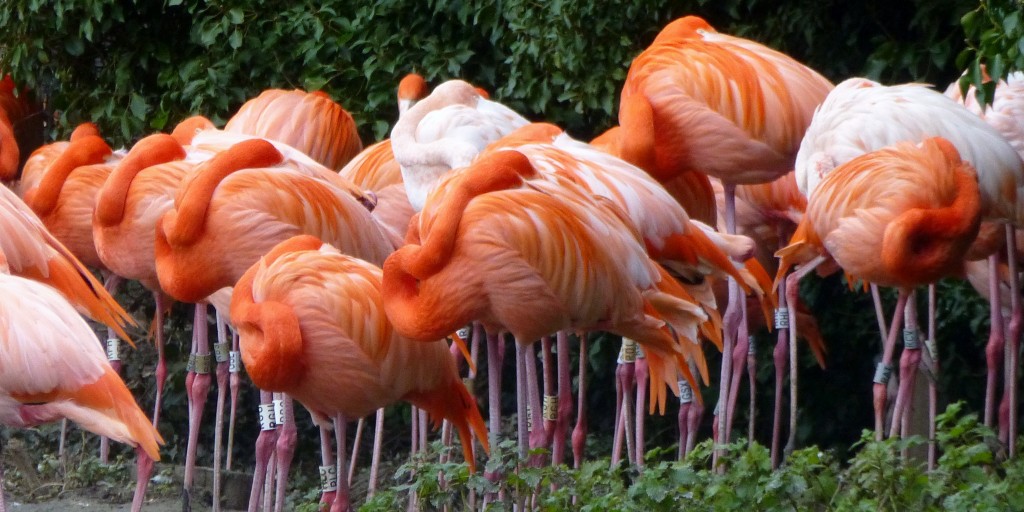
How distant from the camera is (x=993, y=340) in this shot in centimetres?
525

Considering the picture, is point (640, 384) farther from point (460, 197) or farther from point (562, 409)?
point (460, 197)

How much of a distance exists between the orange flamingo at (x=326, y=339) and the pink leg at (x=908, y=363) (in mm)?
1708

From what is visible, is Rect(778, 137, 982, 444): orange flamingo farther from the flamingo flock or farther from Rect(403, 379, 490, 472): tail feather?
Rect(403, 379, 490, 472): tail feather

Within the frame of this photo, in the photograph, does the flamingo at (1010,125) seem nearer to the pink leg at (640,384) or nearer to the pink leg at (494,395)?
the pink leg at (640,384)

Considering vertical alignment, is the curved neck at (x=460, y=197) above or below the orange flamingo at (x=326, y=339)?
above

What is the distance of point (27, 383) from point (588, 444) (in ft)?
11.6

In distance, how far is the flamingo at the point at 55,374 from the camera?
3621mm

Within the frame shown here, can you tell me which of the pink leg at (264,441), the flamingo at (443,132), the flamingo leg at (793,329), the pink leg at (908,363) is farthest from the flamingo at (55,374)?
the pink leg at (908,363)

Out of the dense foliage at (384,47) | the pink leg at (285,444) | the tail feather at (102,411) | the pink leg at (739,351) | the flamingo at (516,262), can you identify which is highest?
the dense foliage at (384,47)

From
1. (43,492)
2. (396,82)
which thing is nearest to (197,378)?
(43,492)

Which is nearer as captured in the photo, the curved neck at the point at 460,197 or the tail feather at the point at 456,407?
the curved neck at the point at 460,197

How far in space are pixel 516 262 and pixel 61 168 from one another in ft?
8.89

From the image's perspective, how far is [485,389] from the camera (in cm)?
726

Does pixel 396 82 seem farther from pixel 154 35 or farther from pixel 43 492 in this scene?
pixel 43 492
